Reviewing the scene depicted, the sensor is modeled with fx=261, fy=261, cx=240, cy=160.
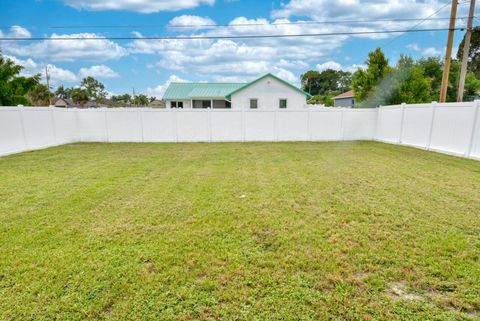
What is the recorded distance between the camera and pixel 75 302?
2.04 m

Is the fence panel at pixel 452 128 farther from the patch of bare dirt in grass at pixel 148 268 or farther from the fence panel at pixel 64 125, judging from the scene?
the fence panel at pixel 64 125

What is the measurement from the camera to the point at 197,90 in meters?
23.4

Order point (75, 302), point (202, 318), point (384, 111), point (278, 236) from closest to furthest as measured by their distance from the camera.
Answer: point (202, 318) < point (75, 302) < point (278, 236) < point (384, 111)

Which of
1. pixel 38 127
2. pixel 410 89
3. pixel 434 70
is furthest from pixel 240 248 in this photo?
pixel 434 70

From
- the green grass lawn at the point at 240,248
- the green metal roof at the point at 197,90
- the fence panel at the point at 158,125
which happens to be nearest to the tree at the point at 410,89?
the green grass lawn at the point at 240,248

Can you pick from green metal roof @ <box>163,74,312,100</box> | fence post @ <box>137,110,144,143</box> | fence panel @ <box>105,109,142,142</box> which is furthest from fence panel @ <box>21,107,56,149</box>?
green metal roof @ <box>163,74,312,100</box>

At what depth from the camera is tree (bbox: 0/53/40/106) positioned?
1316 centimetres

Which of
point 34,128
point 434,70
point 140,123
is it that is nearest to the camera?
point 34,128

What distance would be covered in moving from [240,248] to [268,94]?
17.3 metres

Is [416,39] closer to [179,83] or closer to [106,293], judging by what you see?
[106,293]

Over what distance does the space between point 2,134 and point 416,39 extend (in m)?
17.9

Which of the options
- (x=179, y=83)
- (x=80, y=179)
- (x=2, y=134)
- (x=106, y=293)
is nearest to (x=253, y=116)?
(x=80, y=179)

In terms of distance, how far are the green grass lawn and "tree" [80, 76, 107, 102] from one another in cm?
6615

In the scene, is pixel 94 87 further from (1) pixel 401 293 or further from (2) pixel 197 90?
(1) pixel 401 293
